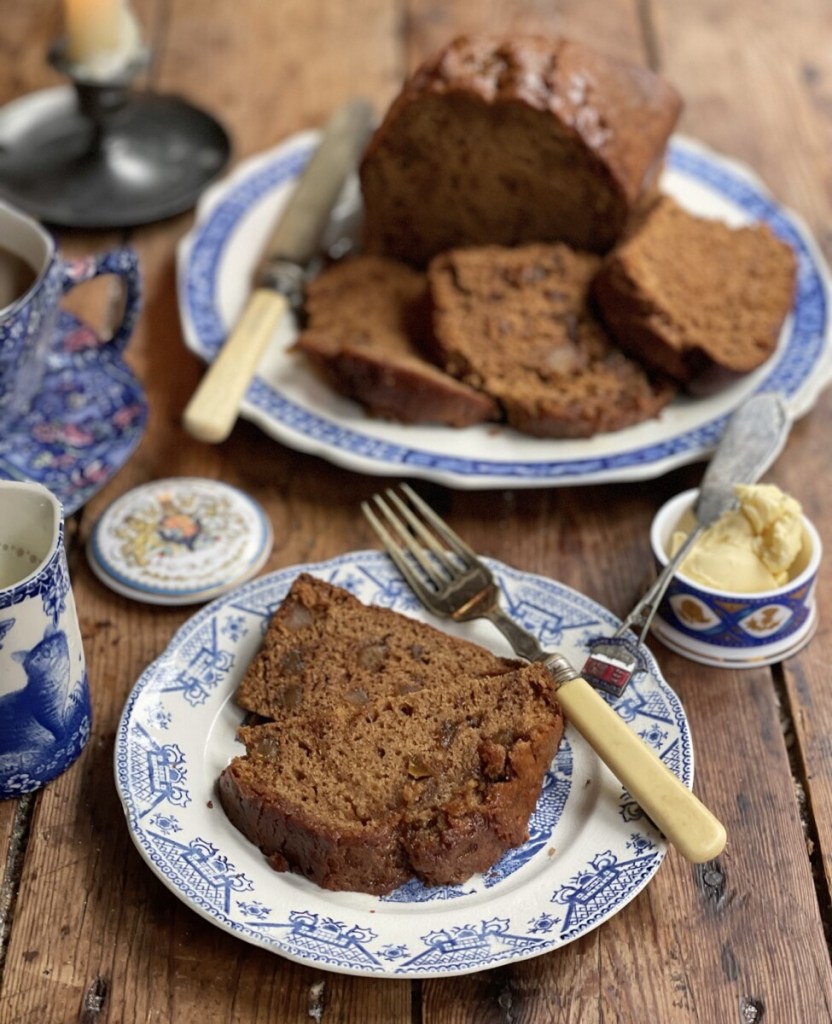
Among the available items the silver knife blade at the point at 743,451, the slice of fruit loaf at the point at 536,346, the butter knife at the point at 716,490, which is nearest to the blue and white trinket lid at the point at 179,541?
the slice of fruit loaf at the point at 536,346

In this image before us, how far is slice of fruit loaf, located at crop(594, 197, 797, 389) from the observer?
1996mm

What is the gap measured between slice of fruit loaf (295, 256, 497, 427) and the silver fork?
5.9 inches

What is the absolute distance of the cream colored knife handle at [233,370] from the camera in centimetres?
190

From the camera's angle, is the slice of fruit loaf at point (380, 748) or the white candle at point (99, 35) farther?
the white candle at point (99, 35)

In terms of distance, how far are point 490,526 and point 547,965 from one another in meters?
0.75

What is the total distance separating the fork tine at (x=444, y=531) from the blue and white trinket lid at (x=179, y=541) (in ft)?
0.75

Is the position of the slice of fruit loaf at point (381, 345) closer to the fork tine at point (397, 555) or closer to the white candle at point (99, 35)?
the fork tine at point (397, 555)

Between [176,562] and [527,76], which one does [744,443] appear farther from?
[176,562]

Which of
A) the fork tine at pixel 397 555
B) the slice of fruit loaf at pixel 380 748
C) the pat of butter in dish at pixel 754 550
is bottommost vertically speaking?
the fork tine at pixel 397 555

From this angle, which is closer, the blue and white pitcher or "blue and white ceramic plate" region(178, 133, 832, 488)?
the blue and white pitcher

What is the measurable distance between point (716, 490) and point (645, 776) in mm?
538

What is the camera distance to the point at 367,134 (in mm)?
2559

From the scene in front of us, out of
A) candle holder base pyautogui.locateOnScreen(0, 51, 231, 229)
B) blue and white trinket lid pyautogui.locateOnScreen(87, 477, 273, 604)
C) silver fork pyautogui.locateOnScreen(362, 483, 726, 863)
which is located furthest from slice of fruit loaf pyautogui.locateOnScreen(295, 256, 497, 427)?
candle holder base pyautogui.locateOnScreen(0, 51, 231, 229)

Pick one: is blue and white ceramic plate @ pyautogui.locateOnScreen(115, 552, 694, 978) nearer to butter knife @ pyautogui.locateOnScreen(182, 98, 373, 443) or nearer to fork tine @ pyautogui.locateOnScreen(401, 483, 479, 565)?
fork tine @ pyautogui.locateOnScreen(401, 483, 479, 565)
